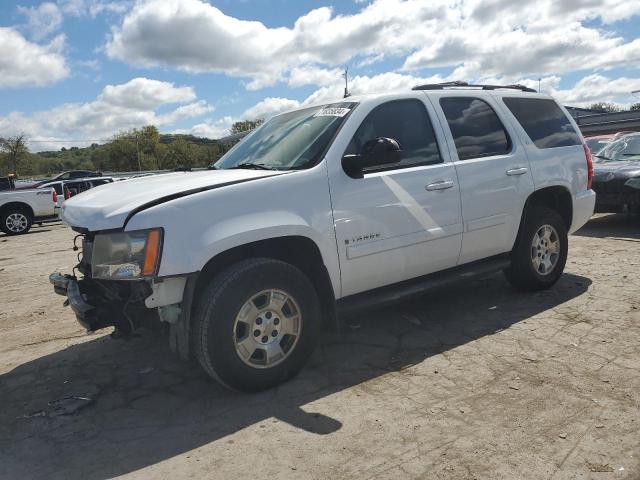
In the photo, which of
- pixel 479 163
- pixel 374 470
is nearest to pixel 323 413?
pixel 374 470

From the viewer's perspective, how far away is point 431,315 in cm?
490

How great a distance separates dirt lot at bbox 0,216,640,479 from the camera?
2700 mm

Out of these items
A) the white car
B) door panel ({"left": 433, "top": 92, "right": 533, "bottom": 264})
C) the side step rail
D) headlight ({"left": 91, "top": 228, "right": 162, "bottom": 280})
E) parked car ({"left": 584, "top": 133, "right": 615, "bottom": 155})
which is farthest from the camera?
parked car ({"left": 584, "top": 133, "right": 615, "bottom": 155})

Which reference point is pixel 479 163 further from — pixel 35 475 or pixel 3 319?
pixel 3 319

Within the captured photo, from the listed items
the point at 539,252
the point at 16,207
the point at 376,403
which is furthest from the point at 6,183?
the point at 376,403

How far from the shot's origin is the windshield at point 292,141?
12.5 feet

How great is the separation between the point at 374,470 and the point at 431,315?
96.6 inches

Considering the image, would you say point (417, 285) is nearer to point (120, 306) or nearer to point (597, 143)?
point (120, 306)

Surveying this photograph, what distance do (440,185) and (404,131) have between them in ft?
1.65

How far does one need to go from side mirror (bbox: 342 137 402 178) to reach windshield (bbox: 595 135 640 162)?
7.20 metres

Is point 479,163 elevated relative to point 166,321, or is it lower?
elevated

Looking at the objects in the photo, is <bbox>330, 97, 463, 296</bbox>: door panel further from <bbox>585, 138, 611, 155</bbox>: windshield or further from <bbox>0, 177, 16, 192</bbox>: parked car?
<bbox>0, 177, 16, 192</bbox>: parked car

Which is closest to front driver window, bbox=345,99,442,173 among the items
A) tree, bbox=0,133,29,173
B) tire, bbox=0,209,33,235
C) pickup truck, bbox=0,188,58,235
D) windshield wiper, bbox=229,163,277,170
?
windshield wiper, bbox=229,163,277,170

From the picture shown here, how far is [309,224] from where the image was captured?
3.51 m
